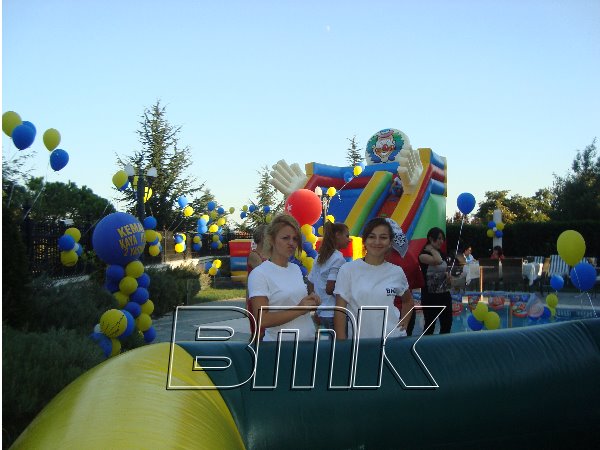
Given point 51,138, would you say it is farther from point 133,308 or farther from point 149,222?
point 149,222

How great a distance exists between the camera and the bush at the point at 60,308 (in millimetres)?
5730

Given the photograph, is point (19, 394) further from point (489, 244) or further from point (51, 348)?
point (489, 244)

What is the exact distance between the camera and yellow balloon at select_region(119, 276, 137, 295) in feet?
21.9

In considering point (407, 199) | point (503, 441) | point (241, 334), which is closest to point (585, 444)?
point (503, 441)

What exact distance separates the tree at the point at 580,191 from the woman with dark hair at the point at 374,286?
106ft

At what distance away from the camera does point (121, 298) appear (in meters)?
6.80

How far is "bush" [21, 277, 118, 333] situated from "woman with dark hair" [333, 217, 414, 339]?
3178mm

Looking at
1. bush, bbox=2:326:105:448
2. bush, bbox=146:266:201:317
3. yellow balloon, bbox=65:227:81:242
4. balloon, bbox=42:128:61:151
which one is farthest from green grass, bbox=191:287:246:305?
bush, bbox=2:326:105:448

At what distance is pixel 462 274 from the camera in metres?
12.2

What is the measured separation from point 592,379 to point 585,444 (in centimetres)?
34

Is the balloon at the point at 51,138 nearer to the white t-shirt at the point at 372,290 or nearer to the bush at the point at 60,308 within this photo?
the bush at the point at 60,308

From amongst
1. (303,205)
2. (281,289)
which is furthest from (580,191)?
(281,289)

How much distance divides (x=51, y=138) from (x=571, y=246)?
6679mm

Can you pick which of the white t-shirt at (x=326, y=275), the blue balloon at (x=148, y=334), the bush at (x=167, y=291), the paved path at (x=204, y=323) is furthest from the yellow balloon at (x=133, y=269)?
the bush at (x=167, y=291)
